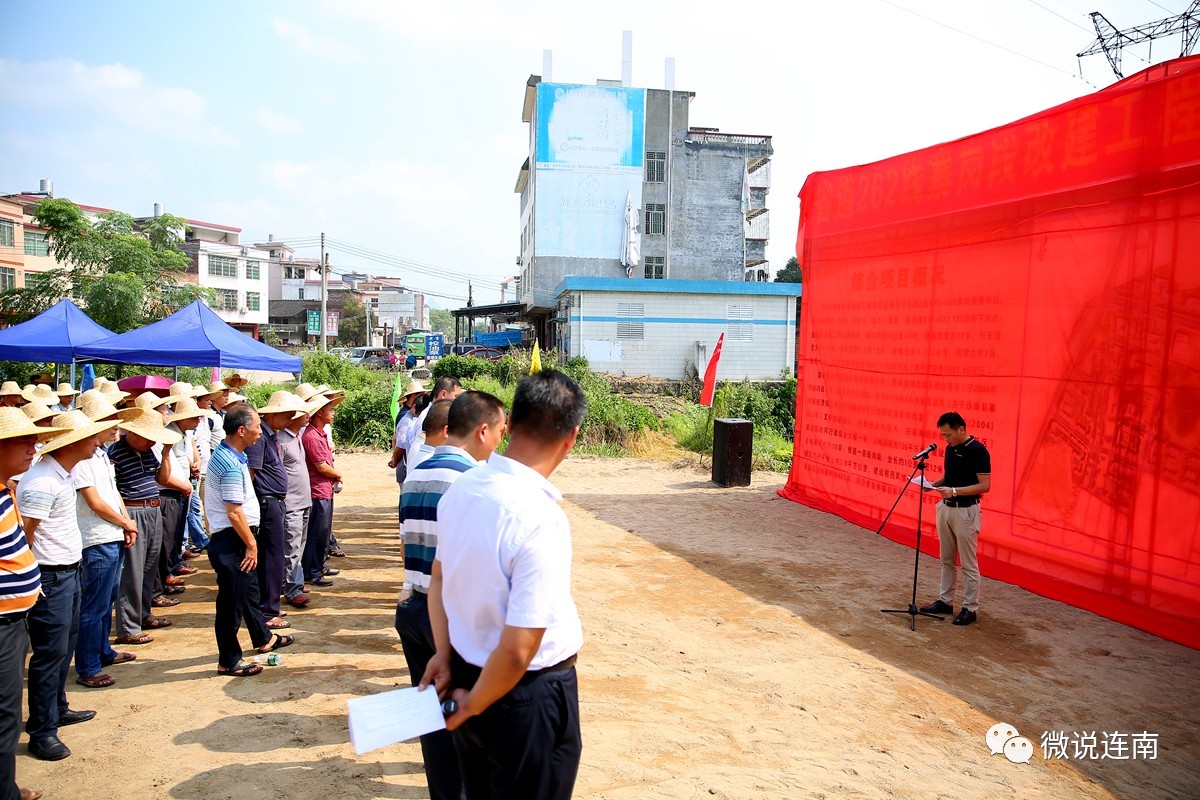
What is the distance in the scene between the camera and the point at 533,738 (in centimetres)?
187

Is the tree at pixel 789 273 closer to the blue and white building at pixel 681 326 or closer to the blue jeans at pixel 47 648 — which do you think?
the blue and white building at pixel 681 326

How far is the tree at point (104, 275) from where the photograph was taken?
62.8 feet

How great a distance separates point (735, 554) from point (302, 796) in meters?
5.66

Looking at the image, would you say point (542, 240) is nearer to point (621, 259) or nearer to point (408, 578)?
point (621, 259)

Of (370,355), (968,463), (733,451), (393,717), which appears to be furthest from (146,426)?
(370,355)

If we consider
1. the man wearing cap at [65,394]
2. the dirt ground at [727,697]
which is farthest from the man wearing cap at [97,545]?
the man wearing cap at [65,394]

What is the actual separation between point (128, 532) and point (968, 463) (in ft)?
19.4

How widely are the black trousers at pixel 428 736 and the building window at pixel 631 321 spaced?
2521cm

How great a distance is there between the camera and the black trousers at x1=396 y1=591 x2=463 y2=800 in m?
2.86

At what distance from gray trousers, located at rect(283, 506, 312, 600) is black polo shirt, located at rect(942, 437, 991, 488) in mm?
5123

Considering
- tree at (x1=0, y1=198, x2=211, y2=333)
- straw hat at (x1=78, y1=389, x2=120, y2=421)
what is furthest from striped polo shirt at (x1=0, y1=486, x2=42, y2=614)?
tree at (x1=0, y1=198, x2=211, y2=333)

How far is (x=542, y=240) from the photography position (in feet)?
121

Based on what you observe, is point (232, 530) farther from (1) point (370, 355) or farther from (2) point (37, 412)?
(1) point (370, 355)

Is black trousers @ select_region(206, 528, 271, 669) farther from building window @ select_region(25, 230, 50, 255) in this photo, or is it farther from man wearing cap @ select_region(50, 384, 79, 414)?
building window @ select_region(25, 230, 50, 255)
